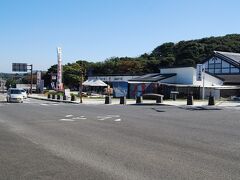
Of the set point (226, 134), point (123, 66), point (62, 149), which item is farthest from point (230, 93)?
point (123, 66)

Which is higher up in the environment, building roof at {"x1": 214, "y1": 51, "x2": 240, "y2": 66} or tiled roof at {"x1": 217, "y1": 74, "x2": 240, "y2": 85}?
building roof at {"x1": 214, "y1": 51, "x2": 240, "y2": 66}

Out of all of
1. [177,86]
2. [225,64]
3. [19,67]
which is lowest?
[177,86]

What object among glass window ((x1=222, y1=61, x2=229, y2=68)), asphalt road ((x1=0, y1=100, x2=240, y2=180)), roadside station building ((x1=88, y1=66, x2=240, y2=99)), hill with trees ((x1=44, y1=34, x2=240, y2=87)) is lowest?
asphalt road ((x1=0, y1=100, x2=240, y2=180))

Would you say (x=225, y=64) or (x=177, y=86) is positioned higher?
(x=225, y=64)

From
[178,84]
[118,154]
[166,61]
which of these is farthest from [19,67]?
[118,154]

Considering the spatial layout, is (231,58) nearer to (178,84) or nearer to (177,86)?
(178,84)

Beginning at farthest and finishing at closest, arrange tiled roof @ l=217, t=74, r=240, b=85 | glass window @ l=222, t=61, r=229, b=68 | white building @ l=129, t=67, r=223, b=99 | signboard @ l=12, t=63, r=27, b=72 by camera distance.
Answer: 1. signboard @ l=12, t=63, r=27, b=72
2. glass window @ l=222, t=61, r=229, b=68
3. tiled roof @ l=217, t=74, r=240, b=85
4. white building @ l=129, t=67, r=223, b=99

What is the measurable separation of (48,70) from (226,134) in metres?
144

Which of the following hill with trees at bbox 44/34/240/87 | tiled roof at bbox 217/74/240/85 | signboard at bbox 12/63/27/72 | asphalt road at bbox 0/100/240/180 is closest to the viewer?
asphalt road at bbox 0/100/240/180

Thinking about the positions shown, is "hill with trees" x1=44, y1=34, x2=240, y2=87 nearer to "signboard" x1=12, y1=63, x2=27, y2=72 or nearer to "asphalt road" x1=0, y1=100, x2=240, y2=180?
"signboard" x1=12, y1=63, x2=27, y2=72

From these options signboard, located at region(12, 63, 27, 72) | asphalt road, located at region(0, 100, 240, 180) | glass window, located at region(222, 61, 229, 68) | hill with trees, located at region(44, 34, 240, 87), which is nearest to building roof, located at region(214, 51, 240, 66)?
glass window, located at region(222, 61, 229, 68)

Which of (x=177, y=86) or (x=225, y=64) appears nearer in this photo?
(x=177, y=86)

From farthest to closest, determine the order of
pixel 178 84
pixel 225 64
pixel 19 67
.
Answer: pixel 19 67 → pixel 225 64 → pixel 178 84

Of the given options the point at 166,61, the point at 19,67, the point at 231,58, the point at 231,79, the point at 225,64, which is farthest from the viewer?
the point at 166,61
